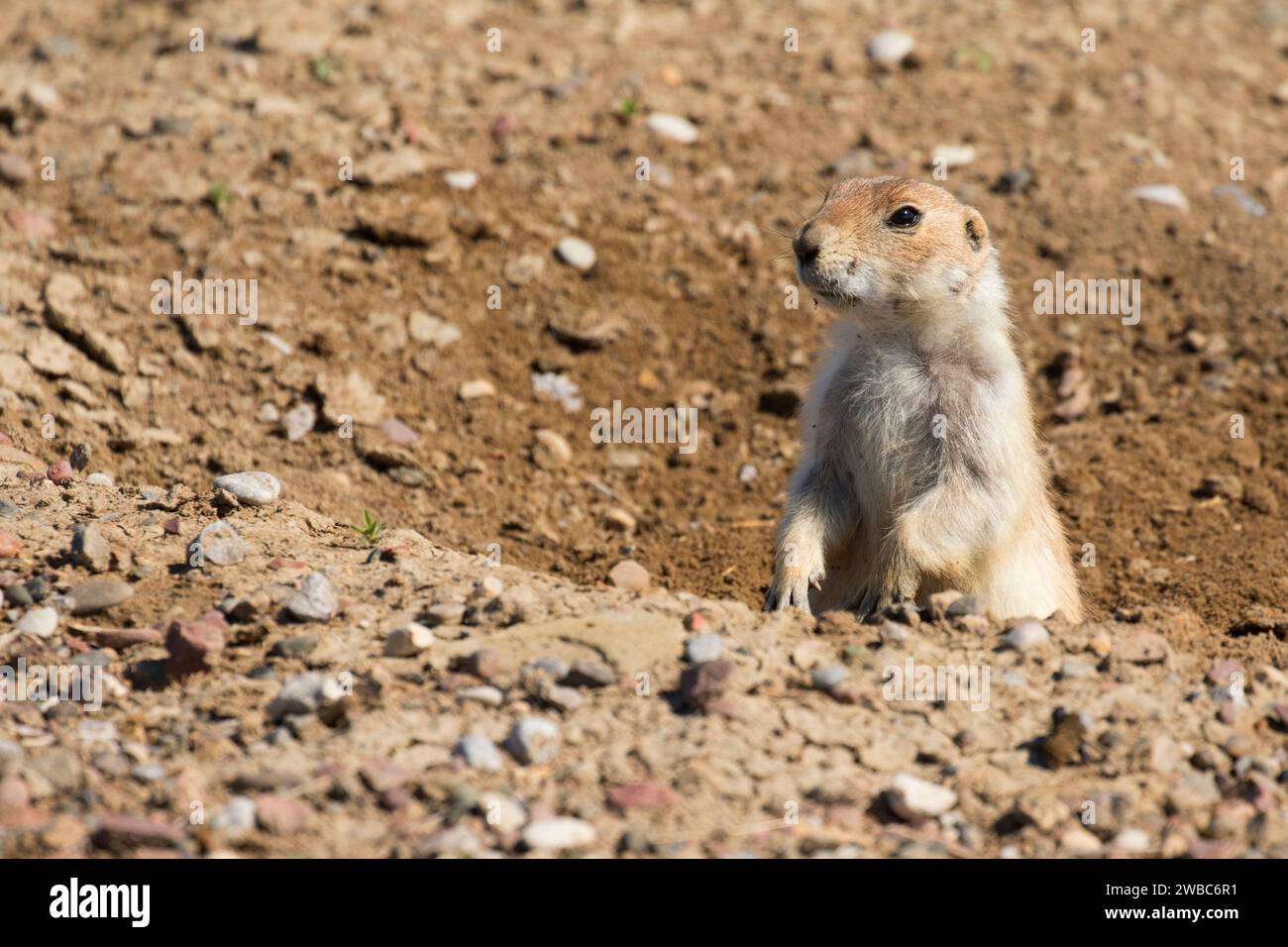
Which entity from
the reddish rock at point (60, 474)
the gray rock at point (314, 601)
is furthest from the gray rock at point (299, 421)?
the gray rock at point (314, 601)

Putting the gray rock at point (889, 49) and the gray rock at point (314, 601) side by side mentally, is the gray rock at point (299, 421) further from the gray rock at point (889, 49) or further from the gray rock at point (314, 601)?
the gray rock at point (889, 49)

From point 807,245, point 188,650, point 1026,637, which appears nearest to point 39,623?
point 188,650

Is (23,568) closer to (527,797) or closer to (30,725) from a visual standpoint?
(30,725)

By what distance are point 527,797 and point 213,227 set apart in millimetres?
5935

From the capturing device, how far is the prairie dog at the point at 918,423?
6621mm

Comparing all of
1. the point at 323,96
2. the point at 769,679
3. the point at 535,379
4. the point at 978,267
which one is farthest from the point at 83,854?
the point at 323,96

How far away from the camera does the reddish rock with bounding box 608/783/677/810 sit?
467cm

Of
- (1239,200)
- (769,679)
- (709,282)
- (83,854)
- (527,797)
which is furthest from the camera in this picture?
(1239,200)

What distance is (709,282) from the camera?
10203mm

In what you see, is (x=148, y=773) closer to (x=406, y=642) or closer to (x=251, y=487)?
(x=406, y=642)

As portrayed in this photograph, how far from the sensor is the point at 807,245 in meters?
6.52

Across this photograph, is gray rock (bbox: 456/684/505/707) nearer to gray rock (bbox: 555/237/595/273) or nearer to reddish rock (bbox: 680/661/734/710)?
reddish rock (bbox: 680/661/734/710)

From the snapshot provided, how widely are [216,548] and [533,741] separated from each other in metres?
1.87

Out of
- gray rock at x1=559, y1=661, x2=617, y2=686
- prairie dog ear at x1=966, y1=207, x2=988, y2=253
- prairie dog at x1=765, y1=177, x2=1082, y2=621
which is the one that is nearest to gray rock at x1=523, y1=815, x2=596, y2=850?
gray rock at x1=559, y1=661, x2=617, y2=686
